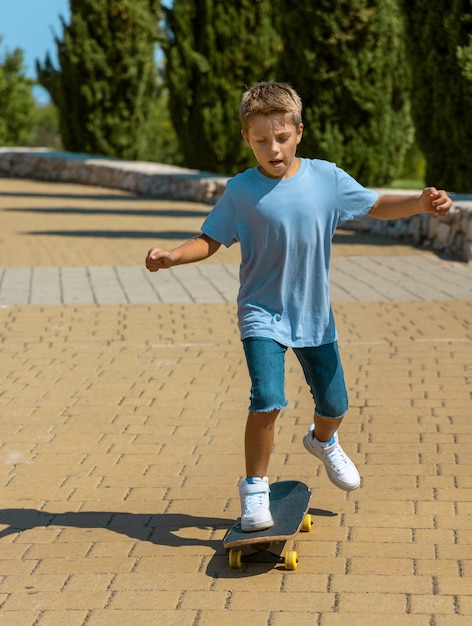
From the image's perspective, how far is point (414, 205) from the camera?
4.22 metres

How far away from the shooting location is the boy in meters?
4.02

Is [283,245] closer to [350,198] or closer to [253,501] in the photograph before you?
[350,198]

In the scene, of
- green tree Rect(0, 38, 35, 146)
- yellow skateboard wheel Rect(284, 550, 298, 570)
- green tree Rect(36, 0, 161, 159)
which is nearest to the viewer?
yellow skateboard wheel Rect(284, 550, 298, 570)

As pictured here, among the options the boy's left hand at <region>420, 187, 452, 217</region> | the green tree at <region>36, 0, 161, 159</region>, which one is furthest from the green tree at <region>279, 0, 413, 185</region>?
the boy's left hand at <region>420, 187, 452, 217</region>

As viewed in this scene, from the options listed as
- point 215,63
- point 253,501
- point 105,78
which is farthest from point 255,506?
point 105,78

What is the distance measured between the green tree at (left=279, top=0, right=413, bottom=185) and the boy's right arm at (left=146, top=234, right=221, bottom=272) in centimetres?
1291

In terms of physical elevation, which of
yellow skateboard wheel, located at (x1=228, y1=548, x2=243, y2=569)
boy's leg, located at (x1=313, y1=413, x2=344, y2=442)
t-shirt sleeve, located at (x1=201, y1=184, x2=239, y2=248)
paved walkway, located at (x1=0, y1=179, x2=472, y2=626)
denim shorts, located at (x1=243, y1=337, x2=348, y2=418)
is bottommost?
paved walkway, located at (x1=0, y1=179, x2=472, y2=626)

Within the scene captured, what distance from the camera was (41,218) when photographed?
56.3 feet

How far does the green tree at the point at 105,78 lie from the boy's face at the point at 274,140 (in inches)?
821

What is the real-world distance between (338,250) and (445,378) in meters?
6.46

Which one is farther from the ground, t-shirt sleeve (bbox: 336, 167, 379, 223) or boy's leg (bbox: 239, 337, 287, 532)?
t-shirt sleeve (bbox: 336, 167, 379, 223)

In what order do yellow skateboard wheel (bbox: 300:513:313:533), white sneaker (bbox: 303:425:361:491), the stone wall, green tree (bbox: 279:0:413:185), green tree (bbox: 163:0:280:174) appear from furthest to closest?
1. green tree (bbox: 163:0:280:174)
2. green tree (bbox: 279:0:413:185)
3. the stone wall
4. white sneaker (bbox: 303:425:361:491)
5. yellow skateboard wheel (bbox: 300:513:313:533)

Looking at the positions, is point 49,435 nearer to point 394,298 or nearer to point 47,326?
point 47,326

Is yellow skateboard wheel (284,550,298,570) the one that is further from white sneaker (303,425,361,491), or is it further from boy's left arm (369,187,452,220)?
boy's left arm (369,187,452,220)
